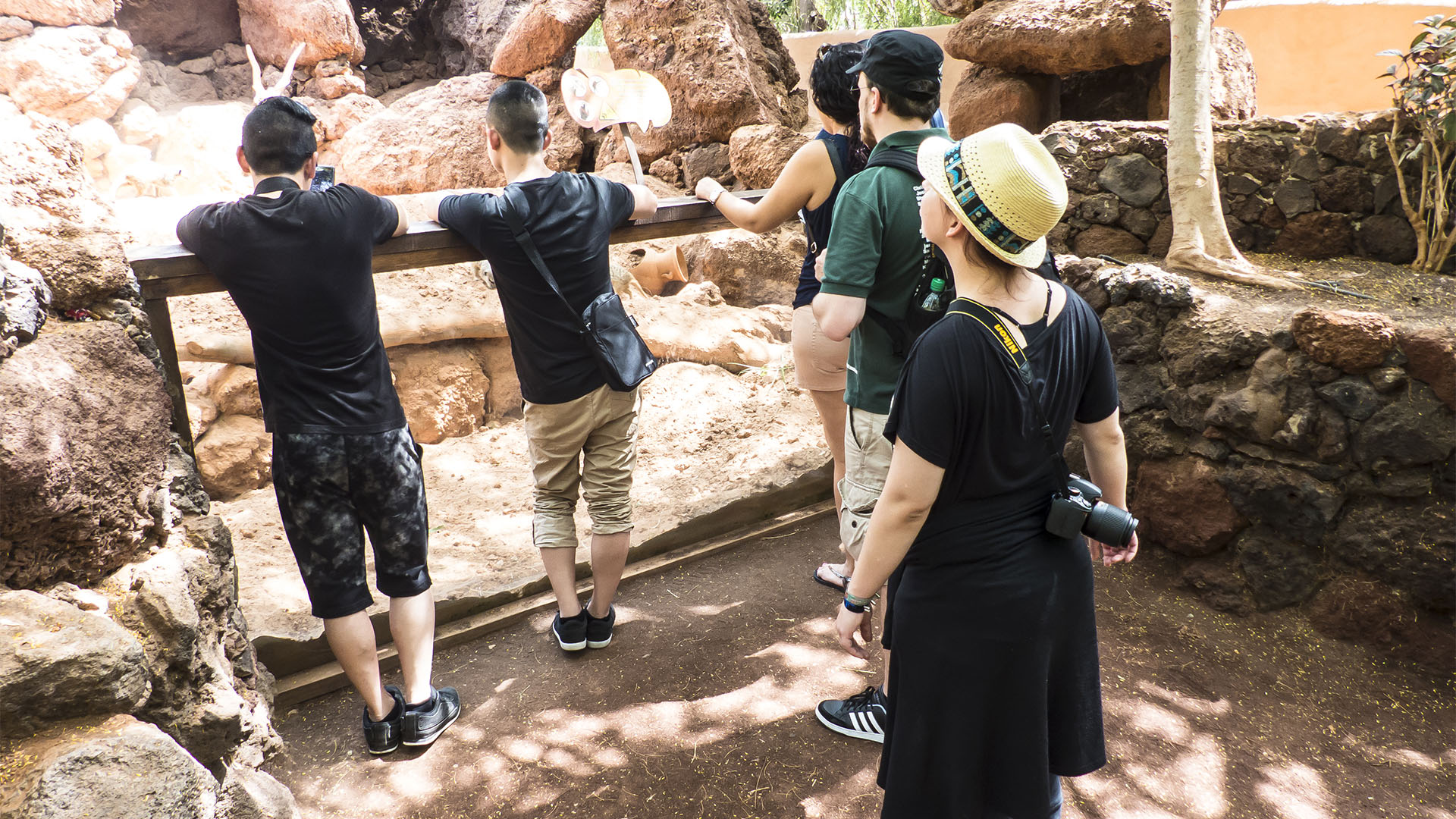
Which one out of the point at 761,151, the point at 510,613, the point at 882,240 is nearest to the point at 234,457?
the point at 510,613

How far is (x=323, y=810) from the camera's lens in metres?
2.58

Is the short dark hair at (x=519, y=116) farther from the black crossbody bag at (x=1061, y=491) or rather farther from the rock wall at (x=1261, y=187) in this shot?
the rock wall at (x=1261, y=187)

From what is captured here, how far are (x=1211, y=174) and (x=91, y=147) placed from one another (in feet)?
43.2

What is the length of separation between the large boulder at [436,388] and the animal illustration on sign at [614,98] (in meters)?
2.34

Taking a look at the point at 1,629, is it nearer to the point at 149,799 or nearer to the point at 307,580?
the point at 149,799

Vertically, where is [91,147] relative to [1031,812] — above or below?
above

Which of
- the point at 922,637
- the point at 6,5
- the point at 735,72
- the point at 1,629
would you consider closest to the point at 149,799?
the point at 1,629

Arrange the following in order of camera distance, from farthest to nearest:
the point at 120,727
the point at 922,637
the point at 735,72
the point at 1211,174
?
the point at 735,72, the point at 1211,174, the point at 922,637, the point at 120,727

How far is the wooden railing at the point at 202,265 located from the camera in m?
2.48

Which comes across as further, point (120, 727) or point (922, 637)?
point (922, 637)

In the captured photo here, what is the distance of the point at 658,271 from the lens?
6609 mm

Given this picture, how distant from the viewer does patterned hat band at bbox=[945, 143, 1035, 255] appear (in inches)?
64.5

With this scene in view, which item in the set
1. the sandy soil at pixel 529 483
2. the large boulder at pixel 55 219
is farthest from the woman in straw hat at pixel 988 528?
the sandy soil at pixel 529 483

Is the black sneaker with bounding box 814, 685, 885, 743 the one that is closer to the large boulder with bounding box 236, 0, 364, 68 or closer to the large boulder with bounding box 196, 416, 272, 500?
the large boulder with bounding box 196, 416, 272, 500
